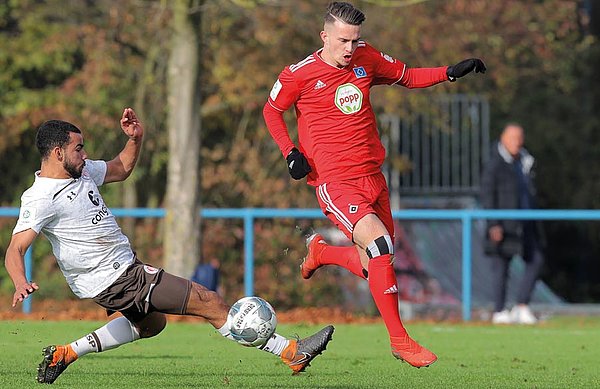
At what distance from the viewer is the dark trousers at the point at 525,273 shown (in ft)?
54.7

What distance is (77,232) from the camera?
870 centimetres

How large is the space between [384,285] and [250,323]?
1.28 metres

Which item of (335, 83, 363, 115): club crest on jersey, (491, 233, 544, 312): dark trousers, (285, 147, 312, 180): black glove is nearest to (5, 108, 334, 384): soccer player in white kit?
(285, 147, 312, 180): black glove

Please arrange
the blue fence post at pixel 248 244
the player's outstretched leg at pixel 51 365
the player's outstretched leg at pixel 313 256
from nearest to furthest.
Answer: the player's outstretched leg at pixel 51 365, the player's outstretched leg at pixel 313 256, the blue fence post at pixel 248 244

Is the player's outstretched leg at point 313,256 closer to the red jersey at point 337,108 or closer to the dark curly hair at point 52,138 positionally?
the red jersey at point 337,108

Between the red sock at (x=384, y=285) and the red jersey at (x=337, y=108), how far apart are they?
757 millimetres

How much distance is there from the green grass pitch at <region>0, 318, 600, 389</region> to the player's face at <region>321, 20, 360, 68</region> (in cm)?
212

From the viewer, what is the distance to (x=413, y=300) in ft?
64.7

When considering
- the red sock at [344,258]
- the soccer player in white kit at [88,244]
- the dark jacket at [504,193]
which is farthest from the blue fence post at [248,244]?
the soccer player in white kit at [88,244]

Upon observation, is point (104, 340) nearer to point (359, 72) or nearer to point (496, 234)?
point (359, 72)

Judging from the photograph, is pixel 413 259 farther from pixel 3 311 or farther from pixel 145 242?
pixel 3 311

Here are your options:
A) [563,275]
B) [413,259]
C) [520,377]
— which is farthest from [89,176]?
[563,275]

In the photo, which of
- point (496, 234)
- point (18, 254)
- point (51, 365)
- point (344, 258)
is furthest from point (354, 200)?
point (496, 234)

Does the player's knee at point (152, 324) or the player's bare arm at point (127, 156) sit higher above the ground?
the player's bare arm at point (127, 156)
